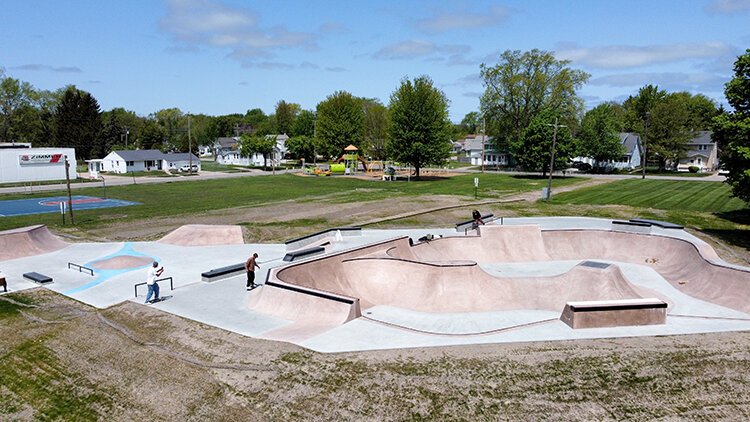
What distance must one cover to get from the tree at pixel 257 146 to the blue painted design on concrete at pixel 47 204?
41.5m

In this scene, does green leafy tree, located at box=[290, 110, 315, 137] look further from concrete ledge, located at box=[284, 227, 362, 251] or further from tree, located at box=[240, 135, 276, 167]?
concrete ledge, located at box=[284, 227, 362, 251]

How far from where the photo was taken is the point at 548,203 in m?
41.8

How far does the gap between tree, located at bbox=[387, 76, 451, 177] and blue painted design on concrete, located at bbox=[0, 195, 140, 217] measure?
34.5 metres

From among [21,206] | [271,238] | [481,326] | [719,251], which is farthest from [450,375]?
[21,206]

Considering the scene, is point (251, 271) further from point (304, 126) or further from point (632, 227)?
point (304, 126)

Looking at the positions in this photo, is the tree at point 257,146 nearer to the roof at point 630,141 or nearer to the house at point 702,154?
the roof at point 630,141

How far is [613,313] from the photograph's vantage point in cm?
1495

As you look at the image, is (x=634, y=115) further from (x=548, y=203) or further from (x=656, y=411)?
(x=656, y=411)

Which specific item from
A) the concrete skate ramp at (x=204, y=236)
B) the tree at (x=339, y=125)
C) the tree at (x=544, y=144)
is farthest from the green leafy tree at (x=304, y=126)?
the concrete skate ramp at (x=204, y=236)

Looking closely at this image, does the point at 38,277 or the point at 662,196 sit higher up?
the point at 662,196

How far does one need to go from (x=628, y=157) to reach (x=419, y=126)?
41.5 m

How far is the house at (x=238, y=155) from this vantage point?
99319 mm

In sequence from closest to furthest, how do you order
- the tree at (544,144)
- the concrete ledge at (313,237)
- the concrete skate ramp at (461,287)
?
1. the concrete skate ramp at (461,287)
2. the concrete ledge at (313,237)
3. the tree at (544,144)

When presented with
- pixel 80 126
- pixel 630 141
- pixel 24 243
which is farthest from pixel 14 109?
pixel 630 141
